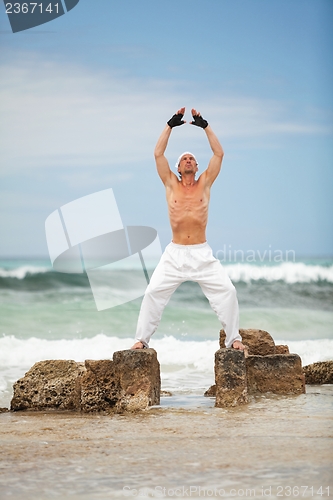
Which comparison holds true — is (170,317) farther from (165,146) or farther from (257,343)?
(165,146)

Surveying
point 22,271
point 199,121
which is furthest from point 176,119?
point 22,271

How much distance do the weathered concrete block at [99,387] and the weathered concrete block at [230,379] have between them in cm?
79

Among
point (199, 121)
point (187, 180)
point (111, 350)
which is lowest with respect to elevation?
point (111, 350)

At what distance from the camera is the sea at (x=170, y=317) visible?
504 inches

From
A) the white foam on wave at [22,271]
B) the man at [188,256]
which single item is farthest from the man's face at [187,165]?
the white foam on wave at [22,271]

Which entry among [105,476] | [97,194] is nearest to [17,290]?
[97,194]

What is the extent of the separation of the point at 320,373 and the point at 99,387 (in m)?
2.38

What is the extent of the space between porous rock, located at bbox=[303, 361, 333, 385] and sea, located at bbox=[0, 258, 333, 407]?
2630 mm

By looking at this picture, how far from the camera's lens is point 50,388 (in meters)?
5.55

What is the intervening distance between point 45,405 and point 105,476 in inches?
93.9

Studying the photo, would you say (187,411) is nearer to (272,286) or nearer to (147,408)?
(147,408)

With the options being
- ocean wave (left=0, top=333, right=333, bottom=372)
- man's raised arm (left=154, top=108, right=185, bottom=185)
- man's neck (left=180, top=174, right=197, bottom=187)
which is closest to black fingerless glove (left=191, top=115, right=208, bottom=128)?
Answer: man's raised arm (left=154, top=108, right=185, bottom=185)

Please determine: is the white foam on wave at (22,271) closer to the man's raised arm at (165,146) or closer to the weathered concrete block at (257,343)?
the weathered concrete block at (257,343)

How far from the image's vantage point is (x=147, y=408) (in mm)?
5156
